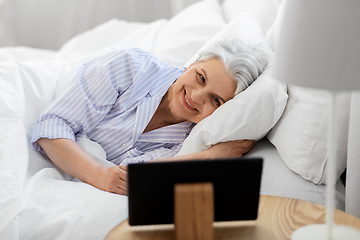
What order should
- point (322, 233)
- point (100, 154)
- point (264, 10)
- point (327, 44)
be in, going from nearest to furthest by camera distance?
1. point (327, 44)
2. point (322, 233)
3. point (100, 154)
4. point (264, 10)

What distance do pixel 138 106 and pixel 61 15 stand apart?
88.7 inches

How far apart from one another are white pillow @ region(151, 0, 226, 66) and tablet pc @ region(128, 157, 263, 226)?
117 centimetres

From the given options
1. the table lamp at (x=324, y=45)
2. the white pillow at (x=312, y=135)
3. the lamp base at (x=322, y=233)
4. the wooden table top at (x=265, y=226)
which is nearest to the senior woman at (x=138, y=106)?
the white pillow at (x=312, y=135)

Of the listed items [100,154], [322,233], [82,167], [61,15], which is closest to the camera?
[322,233]

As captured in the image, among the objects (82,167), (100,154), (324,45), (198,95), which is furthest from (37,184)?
(324,45)

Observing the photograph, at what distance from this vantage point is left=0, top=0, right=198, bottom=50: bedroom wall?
3.24 metres

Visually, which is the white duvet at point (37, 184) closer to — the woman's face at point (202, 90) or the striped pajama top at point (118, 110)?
the striped pajama top at point (118, 110)

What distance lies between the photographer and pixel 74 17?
3.29 meters

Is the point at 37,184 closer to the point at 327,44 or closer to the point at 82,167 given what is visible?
the point at 82,167

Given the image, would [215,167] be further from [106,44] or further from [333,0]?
[106,44]

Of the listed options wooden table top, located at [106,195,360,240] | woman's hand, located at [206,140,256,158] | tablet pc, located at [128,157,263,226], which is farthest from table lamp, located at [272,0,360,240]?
woman's hand, located at [206,140,256,158]

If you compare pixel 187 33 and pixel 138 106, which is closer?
pixel 138 106

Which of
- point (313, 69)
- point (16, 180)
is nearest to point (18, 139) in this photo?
point (16, 180)

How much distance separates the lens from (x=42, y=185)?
1112 mm
